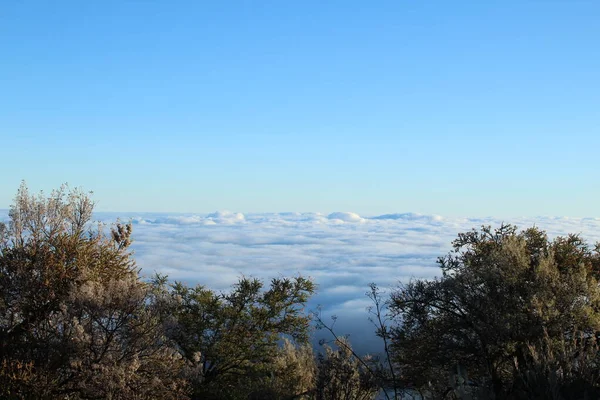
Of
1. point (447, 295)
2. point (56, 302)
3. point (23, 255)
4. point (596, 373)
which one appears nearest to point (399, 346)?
point (447, 295)

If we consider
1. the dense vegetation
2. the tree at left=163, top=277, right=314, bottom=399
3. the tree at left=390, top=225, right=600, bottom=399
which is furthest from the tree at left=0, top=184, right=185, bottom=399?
the tree at left=390, top=225, right=600, bottom=399

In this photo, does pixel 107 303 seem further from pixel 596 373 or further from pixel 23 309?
pixel 596 373

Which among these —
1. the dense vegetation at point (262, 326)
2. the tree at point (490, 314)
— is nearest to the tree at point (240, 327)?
the dense vegetation at point (262, 326)

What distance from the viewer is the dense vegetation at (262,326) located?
1598 cm

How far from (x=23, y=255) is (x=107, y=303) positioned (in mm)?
4979

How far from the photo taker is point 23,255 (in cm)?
1980

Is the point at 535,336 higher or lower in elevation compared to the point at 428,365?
higher

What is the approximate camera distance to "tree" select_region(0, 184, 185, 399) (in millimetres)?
16469

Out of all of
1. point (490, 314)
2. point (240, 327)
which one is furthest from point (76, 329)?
point (490, 314)

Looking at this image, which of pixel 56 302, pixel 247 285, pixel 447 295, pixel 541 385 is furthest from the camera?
pixel 247 285

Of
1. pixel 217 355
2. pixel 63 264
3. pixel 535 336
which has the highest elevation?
pixel 63 264

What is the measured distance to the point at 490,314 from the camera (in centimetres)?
2027

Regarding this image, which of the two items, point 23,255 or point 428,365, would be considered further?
point 428,365

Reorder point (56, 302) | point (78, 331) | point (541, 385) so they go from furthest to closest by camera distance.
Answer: point (56, 302) < point (78, 331) < point (541, 385)
